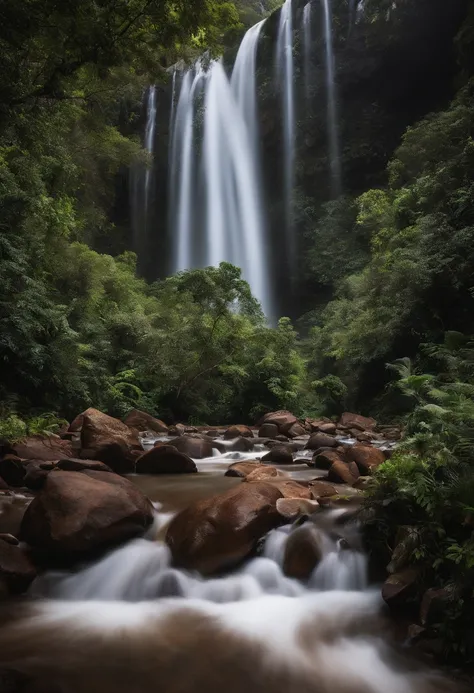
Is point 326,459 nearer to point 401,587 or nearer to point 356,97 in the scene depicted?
point 401,587

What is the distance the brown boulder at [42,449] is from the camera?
23.6 feet

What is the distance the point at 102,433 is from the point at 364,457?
4433 millimetres

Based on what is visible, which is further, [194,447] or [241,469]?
[194,447]

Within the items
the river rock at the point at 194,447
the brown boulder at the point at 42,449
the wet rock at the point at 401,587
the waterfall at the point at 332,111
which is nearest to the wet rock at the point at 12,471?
the brown boulder at the point at 42,449

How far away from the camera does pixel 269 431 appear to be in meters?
12.8

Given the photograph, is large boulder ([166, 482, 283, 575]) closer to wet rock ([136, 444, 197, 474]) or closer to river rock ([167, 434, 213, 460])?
wet rock ([136, 444, 197, 474])

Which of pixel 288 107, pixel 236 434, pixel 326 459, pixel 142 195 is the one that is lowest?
pixel 326 459

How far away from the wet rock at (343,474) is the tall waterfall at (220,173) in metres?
25.7


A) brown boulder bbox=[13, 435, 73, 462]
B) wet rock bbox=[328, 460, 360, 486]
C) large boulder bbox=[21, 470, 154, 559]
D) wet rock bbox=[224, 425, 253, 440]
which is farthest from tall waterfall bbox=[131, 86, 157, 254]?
large boulder bbox=[21, 470, 154, 559]

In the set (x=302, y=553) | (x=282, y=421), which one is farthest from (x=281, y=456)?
(x=282, y=421)

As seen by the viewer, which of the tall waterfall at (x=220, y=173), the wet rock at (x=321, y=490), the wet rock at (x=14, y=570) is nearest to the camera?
the wet rock at (x=14, y=570)

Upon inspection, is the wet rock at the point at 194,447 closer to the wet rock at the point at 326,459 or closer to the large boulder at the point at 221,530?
the wet rock at the point at 326,459

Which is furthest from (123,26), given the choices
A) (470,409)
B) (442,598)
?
(442,598)

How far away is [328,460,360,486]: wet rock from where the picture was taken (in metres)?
6.50
